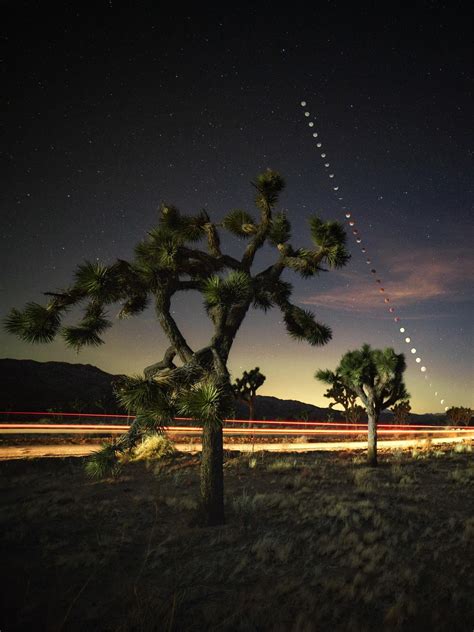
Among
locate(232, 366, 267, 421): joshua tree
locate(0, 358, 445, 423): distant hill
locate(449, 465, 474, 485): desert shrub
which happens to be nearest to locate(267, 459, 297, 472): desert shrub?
locate(449, 465, 474, 485): desert shrub

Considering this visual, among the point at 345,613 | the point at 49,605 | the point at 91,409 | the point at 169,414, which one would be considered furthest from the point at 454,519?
the point at 91,409

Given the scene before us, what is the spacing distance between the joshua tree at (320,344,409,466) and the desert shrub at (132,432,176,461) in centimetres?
797

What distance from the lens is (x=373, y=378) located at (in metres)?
15.2

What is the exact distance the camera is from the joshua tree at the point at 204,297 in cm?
587

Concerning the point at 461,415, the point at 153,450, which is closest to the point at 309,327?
the point at 153,450

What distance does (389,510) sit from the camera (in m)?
7.97

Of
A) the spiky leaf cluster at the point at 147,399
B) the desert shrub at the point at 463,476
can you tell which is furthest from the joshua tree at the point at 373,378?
the spiky leaf cluster at the point at 147,399

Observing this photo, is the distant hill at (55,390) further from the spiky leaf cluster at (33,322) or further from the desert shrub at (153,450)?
the spiky leaf cluster at (33,322)

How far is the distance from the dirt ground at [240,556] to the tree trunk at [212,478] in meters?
0.32

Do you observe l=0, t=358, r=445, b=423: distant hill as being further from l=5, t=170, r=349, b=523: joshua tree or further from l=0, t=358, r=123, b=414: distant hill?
l=5, t=170, r=349, b=523: joshua tree

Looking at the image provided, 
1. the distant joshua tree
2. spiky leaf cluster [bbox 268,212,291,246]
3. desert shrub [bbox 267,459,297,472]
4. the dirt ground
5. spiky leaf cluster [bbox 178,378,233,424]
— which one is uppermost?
spiky leaf cluster [bbox 268,212,291,246]

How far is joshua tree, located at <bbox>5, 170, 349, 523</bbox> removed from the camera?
231 inches

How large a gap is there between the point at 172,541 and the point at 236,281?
4.89 metres

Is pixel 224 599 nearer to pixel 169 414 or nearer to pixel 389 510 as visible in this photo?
pixel 169 414
